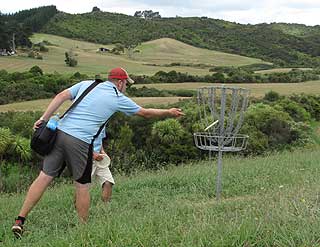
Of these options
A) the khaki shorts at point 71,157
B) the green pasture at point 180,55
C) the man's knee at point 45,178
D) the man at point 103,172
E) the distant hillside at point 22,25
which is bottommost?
the green pasture at point 180,55

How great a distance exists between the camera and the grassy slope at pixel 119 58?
65438 mm

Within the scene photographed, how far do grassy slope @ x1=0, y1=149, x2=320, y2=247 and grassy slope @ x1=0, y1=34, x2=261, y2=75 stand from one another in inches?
2088

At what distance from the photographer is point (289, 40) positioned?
353ft

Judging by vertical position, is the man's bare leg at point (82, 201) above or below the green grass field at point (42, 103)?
above

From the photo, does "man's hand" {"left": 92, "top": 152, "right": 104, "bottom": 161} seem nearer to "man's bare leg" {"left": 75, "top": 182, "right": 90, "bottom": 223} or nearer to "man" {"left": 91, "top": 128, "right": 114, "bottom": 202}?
"man" {"left": 91, "top": 128, "right": 114, "bottom": 202}

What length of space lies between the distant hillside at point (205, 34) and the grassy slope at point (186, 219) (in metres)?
87.9

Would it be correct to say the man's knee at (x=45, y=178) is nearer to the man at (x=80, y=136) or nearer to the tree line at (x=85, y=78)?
the man at (x=80, y=136)

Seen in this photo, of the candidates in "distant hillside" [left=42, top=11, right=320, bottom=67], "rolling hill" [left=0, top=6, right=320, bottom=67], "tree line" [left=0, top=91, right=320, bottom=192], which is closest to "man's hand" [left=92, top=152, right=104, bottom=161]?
"tree line" [left=0, top=91, right=320, bottom=192]

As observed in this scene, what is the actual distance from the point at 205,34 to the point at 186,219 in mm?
113714

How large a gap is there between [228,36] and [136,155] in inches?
3629

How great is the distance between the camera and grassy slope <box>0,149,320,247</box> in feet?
11.4

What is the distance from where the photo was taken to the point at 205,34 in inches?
4542

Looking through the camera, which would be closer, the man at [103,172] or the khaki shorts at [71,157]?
the khaki shorts at [71,157]

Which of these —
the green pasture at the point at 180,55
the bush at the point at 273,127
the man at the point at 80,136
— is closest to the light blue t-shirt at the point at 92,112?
the man at the point at 80,136
